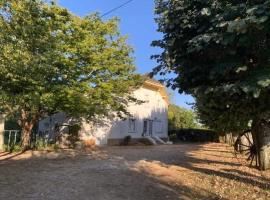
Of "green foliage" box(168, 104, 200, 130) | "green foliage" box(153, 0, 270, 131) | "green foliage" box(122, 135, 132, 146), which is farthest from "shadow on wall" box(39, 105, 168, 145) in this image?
"green foliage" box(153, 0, 270, 131)

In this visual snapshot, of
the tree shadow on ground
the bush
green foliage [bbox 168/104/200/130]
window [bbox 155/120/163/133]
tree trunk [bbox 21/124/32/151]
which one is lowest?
the tree shadow on ground

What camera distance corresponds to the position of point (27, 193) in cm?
962

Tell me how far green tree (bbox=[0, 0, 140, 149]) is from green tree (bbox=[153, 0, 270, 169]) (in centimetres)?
833

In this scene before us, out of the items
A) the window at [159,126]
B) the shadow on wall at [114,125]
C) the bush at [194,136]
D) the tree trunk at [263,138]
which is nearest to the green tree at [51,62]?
the shadow on wall at [114,125]

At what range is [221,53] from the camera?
9.61 m

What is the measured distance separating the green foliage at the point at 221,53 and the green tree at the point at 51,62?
8743 mm

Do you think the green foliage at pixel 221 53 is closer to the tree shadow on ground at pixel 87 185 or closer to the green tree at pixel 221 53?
the green tree at pixel 221 53

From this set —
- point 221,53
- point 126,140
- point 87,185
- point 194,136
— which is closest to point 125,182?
point 87,185

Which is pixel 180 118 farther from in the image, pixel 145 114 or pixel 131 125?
pixel 131 125

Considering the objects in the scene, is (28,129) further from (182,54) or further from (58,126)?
(182,54)

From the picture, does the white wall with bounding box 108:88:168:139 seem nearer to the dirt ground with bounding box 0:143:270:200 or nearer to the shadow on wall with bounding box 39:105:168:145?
the shadow on wall with bounding box 39:105:168:145

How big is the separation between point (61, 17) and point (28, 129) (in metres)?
6.72

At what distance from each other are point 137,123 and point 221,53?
27211 millimetres

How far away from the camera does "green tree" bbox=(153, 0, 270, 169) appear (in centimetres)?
792
